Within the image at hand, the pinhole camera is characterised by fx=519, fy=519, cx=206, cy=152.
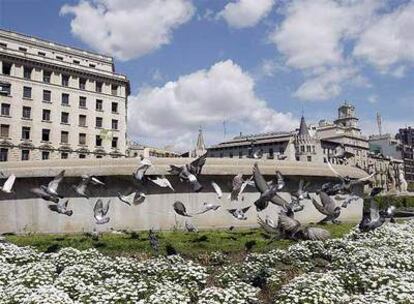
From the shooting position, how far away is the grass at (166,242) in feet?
46.9

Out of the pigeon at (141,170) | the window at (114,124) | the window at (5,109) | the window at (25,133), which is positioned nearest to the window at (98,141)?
the window at (114,124)

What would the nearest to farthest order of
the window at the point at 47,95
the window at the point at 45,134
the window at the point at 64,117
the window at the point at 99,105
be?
the window at the point at 45,134 → the window at the point at 47,95 → the window at the point at 64,117 → the window at the point at 99,105

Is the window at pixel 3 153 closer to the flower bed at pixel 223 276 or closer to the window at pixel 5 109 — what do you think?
the window at pixel 5 109

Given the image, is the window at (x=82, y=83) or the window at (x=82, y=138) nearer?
the window at (x=82, y=138)

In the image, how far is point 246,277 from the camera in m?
11.6

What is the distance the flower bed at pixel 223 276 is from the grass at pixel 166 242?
0.69m

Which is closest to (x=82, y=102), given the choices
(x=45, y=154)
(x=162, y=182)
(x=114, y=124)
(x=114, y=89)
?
(x=114, y=124)

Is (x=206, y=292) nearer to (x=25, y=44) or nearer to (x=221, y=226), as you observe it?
(x=221, y=226)

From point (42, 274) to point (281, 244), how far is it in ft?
23.5

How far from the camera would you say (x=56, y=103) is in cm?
7975

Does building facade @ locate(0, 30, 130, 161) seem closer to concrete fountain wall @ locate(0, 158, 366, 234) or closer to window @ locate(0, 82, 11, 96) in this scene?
window @ locate(0, 82, 11, 96)

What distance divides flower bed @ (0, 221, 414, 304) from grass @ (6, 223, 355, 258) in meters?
0.69

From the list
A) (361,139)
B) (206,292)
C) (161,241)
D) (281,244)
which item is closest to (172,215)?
(161,241)

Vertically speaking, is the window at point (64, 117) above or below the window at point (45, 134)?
above
